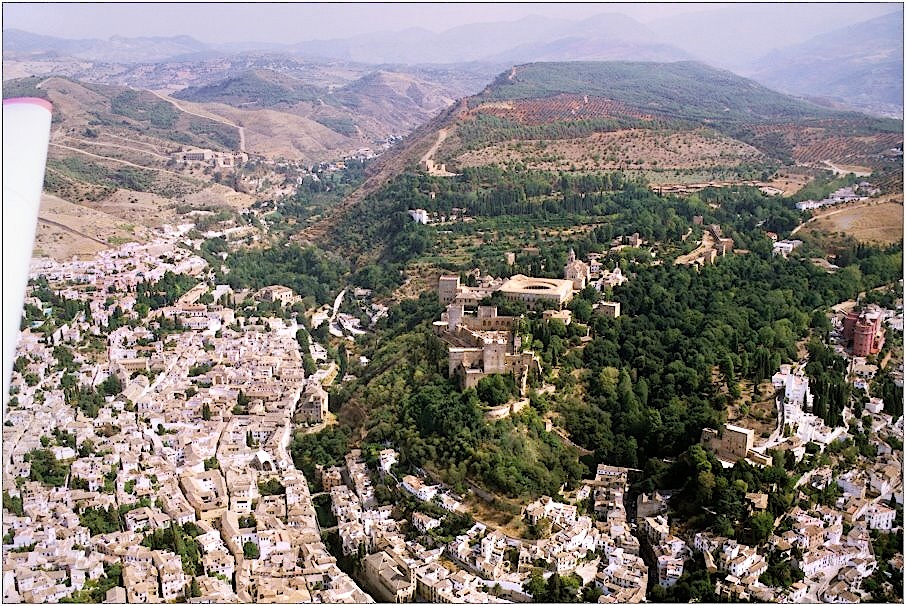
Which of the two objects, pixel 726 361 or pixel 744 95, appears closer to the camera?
pixel 726 361

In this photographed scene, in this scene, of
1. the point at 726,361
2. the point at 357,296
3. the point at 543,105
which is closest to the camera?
the point at 726,361

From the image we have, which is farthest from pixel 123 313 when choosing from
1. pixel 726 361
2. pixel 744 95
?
pixel 744 95

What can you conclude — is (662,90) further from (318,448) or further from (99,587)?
(99,587)

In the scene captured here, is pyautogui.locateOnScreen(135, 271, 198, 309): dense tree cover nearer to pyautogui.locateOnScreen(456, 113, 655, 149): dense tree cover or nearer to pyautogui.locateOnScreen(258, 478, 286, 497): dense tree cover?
pyautogui.locateOnScreen(258, 478, 286, 497): dense tree cover

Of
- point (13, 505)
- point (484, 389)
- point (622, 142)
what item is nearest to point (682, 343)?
point (484, 389)

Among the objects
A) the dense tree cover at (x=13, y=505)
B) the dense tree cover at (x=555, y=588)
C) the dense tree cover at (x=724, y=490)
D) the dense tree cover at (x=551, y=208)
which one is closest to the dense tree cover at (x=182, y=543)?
the dense tree cover at (x=13, y=505)

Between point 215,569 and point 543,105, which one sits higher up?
point 543,105

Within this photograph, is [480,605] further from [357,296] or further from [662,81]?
[662,81]

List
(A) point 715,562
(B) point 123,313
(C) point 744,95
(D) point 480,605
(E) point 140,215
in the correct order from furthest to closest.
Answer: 1. (C) point 744,95
2. (E) point 140,215
3. (B) point 123,313
4. (A) point 715,562
5. (D) point 480,605
